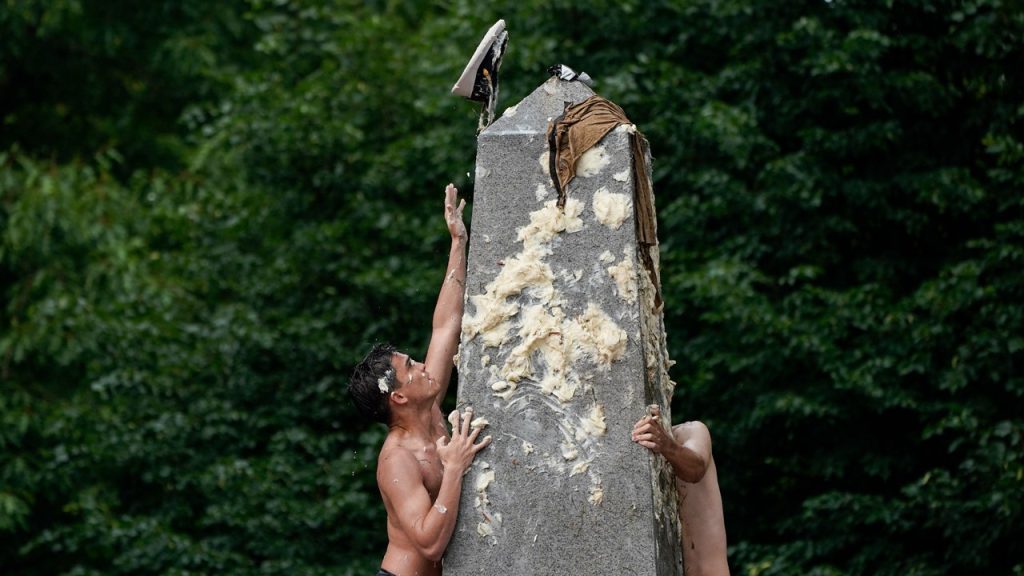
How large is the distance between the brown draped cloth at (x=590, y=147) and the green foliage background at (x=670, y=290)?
4088mm

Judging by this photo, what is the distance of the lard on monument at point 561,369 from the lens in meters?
3.83

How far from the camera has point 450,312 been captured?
4266mm

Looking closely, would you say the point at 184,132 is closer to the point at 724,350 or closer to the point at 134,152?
the point at 134,152

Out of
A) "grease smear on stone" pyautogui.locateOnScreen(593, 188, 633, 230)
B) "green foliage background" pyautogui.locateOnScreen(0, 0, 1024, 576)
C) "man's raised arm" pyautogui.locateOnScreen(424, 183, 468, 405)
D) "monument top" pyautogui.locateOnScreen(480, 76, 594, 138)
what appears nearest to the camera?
"grease smear on stone" pyautogui.locateOnScreen(593, 188, 633, 230)

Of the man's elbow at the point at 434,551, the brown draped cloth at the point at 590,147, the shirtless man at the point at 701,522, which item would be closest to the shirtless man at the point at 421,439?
the man's elbow at the point at 434,551

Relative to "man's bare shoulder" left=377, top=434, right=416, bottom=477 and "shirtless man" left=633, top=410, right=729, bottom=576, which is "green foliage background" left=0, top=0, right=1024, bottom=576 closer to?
"shirtless man" left=633, top=410, right=729, bottom=576

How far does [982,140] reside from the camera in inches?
321

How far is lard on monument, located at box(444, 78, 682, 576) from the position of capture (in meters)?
3.83

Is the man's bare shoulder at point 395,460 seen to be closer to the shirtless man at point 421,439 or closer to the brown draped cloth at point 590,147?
the shirtless man at point 421,439

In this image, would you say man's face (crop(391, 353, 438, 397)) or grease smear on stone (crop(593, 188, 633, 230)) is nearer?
grease smear on stone (crop(593, 188, 633, 230))

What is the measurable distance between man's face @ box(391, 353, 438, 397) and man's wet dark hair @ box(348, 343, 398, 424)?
0.02 metres

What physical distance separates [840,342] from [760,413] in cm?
66

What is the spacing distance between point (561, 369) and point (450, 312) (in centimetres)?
50

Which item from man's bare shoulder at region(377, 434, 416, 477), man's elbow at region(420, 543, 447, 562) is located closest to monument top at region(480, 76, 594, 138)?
man's bare shoulder at region(377, 434, 416, 477)
